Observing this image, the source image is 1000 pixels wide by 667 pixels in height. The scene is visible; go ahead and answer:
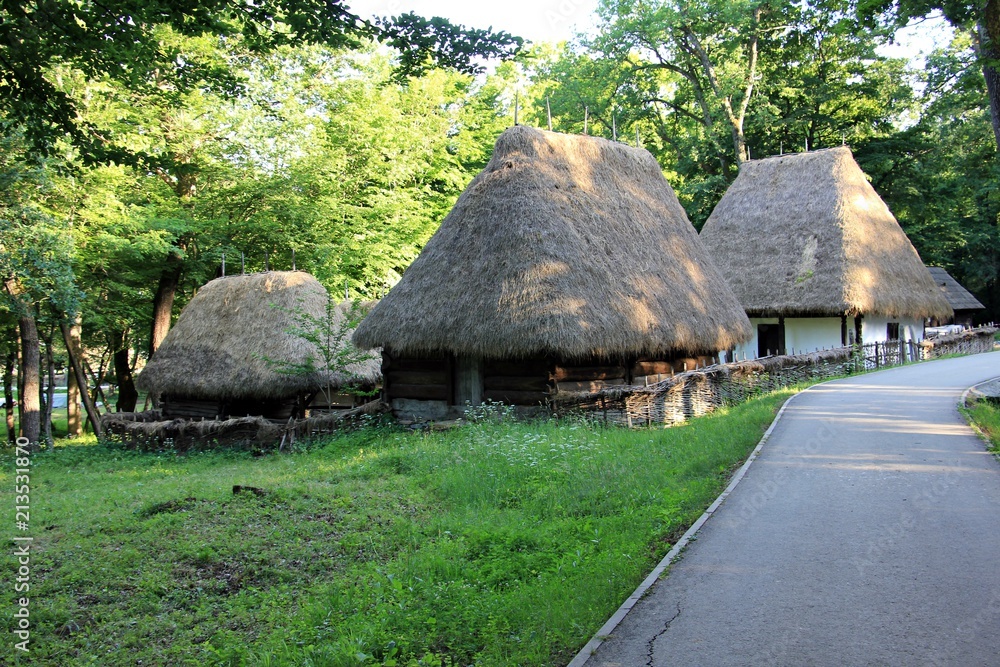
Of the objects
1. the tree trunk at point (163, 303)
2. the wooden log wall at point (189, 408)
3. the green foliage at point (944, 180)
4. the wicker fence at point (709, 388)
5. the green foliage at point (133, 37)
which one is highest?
the green foliage at point (944, 180)

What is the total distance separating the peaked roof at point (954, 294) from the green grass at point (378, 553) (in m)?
29.9

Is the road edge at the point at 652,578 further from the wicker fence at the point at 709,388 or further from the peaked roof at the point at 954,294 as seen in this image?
the peaked roof at the point at 954,294

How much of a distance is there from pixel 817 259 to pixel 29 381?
23.7 meters

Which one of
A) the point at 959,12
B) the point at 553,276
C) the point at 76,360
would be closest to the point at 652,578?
the point at 959,12

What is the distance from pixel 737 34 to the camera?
3022cm

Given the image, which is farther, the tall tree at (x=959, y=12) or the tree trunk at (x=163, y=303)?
the tree trunk at (x=163, y=303)

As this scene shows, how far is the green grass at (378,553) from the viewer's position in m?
4.57

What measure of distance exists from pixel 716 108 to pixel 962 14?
2519 centimetres

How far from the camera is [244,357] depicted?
18.3 meters

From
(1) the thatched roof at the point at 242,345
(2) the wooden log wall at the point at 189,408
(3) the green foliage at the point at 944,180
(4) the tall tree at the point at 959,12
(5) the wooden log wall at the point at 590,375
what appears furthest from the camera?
(3) the green foliage at the point at 944,180

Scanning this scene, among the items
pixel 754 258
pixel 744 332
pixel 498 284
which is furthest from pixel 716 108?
pixel 498 284

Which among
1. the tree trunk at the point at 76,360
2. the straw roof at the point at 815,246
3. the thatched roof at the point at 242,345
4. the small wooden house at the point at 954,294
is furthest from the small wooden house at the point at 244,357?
the small wooden house at the point at 954,294

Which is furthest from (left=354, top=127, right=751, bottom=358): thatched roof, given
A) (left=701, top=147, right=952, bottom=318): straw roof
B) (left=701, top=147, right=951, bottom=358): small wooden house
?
(left=701, top=147, right=951, bottom=358): small wooden house

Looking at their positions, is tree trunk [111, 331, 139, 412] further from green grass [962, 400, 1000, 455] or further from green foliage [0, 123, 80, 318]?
green grass [962, 400, 1000, 455]
